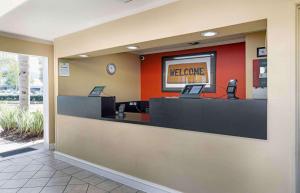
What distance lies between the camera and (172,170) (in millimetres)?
2582

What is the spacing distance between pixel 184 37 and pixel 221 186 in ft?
5.39

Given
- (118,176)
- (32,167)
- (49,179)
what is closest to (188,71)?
(118,176)

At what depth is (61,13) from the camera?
2844 millimetres

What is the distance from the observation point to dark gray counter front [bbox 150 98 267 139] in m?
1.95

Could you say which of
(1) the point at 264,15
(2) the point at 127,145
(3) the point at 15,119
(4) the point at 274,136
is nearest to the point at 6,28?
(2) the point at 127,145

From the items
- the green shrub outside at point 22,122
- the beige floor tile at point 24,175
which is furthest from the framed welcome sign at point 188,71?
the green shrub outside at point 22,122

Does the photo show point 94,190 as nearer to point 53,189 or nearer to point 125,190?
point 125,190

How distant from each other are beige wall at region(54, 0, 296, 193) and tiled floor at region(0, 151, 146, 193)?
10.4 inches

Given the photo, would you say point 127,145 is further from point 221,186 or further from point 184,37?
point 184,37

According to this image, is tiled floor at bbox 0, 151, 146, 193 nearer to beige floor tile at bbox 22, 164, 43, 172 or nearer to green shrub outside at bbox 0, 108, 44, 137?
beige floor tile at bbox 22, 164, 43, 172

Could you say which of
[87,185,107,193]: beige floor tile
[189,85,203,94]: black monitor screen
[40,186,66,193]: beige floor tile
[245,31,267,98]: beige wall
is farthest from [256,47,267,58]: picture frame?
[40,186,66,193]: beige floor tile

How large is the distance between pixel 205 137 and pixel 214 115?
0.88 ft

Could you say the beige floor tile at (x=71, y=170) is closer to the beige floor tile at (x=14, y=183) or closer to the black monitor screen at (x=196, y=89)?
the beige floor tile at (x=14, y=183)

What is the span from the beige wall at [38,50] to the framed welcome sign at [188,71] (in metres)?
2.38
